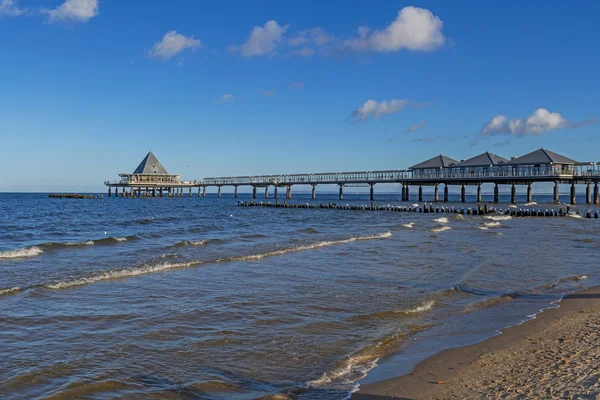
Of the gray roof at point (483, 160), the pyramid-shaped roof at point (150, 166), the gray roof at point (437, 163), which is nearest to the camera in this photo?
the gray roof at point (483, 160)

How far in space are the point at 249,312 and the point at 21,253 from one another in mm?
13105

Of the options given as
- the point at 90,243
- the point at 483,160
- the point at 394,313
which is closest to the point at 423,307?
the point at 394,313

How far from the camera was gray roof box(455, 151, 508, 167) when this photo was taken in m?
72.4

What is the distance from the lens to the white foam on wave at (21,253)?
18.3m

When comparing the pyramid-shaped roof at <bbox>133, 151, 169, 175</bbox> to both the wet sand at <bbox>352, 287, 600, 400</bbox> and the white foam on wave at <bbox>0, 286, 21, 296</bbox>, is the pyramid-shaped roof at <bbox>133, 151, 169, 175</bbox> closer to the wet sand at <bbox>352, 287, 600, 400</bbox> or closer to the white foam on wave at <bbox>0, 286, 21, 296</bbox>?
the white foam on wave at <bbox>0, 286, 21, 296</bbox>

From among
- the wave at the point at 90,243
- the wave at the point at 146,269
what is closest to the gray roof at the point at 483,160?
the wave at the point at 146,269

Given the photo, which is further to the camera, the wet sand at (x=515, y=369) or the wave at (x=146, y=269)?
the wave at (x=146, y=269)

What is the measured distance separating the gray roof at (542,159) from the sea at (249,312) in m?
48.2

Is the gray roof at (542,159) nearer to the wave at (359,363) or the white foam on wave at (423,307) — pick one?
the white foam on wave at (423,307)

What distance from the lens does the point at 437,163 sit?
78938 mm

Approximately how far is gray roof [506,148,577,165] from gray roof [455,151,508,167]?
12.3 feet

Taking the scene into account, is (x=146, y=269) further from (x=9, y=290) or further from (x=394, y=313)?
(x=394, y=313)

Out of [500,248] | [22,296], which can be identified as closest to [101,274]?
[22,296]

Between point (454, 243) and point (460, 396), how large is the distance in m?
19.6
